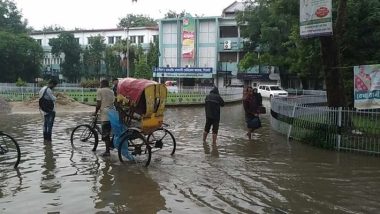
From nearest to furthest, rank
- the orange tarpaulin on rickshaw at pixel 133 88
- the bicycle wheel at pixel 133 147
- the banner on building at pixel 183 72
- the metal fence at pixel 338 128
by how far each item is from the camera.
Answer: the bicycle wheel at pixel 133 147 < the orange tarpaulin on rickshaw at pixel 133 88 < the metal fence at pixel 338 128 < the banner on building at pixel 183 72

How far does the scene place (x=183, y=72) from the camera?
56.3 metres

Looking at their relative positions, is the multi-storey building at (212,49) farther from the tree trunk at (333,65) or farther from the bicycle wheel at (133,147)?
the bicycle wheel at (133,147)

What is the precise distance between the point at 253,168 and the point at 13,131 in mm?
9940

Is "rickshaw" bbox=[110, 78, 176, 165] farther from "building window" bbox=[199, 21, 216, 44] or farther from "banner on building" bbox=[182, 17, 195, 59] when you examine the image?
"building window" bbox=[199, 21, 216, 44]

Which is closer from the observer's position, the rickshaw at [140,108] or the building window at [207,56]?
the rickshaw at [140,108]

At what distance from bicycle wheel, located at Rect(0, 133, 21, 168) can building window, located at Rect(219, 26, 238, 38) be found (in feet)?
173

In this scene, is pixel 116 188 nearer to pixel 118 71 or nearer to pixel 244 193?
pixel 244 193

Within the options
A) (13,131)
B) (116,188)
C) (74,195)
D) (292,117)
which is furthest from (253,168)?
(13,131)

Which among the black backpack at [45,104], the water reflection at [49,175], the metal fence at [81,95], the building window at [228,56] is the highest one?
the building window at [228,56]

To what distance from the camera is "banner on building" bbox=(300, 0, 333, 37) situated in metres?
13.3

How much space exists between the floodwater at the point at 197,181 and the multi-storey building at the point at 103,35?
62.4m

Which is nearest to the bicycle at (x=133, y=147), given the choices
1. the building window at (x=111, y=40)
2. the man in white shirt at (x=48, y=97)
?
the man in white shirt at (x=48, y=97)

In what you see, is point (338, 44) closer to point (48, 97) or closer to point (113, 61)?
point (48, 97)

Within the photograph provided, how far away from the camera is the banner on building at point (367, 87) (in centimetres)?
1194
